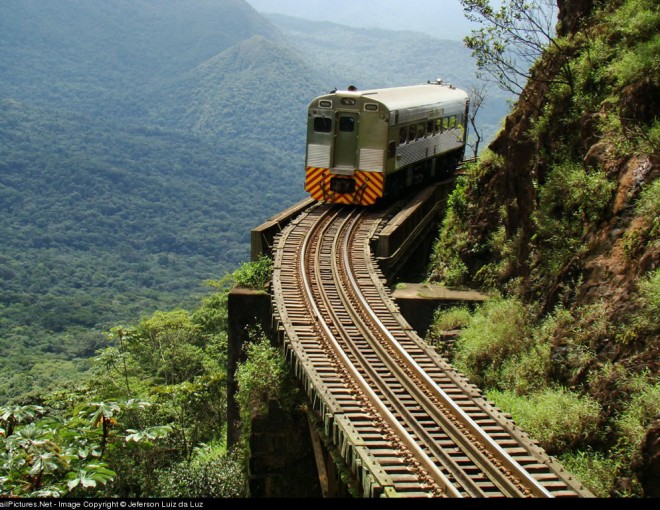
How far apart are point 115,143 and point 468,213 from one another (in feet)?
475

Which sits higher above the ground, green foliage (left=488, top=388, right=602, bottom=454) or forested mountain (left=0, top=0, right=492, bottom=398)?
green foliage (left=488, top=388, right=602, bottom=454)

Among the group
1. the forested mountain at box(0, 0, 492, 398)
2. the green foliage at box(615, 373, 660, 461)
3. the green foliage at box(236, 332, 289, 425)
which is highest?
the green foliage at box(615, 373, 660, 461)

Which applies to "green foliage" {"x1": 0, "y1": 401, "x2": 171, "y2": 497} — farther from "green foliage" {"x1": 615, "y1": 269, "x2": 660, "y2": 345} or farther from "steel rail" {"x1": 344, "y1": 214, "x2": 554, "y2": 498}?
"green foliage" {"x1": 615, "y1": 269, "x2": 660, "y2": 345}

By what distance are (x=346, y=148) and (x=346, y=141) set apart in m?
0.19

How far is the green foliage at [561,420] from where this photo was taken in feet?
Result: 37.1

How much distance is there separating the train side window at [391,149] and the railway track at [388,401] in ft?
16.9

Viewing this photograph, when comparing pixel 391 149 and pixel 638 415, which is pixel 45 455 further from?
pixel 391 149

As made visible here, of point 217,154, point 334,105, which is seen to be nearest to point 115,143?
point 217,154

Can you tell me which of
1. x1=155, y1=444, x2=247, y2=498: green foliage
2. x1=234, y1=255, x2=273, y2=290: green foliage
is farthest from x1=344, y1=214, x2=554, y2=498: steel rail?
x1=234, y1=255, x2=273, y2=290: green foliage

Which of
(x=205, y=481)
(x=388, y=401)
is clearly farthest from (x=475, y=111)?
(x=388, y=401)

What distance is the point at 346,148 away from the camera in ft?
78.2

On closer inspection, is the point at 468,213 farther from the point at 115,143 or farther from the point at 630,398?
the point at 115,143

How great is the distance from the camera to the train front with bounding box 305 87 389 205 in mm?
23328

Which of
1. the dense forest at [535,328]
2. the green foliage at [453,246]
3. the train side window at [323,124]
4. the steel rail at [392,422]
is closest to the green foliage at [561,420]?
the dense forest at [535,328]
